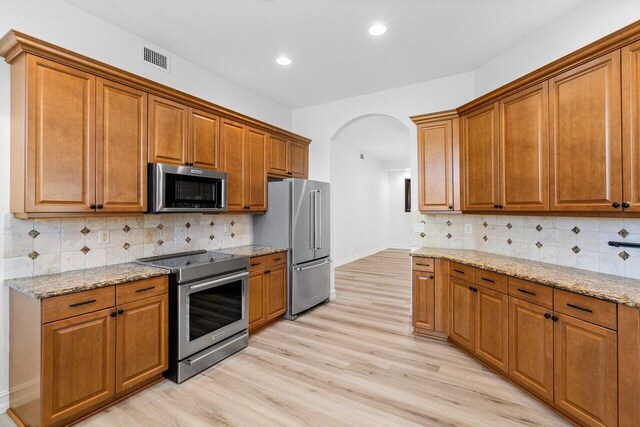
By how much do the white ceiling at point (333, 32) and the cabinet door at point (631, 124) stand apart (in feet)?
2.80

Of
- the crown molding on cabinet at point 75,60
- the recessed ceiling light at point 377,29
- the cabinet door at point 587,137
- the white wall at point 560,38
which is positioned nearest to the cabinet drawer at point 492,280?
the cabinet door at point 587,137

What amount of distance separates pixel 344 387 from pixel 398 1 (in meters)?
3.06

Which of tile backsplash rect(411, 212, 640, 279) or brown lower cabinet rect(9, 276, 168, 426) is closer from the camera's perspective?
brown lower cabinet rect(9, 276, 168, 426)

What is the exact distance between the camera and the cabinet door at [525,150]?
7.95 feet

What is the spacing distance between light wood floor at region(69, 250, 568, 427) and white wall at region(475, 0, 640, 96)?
278cm

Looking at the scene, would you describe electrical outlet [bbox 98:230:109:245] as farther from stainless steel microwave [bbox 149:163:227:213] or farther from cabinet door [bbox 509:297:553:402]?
cabinet door [bbox 509:297:553:402]

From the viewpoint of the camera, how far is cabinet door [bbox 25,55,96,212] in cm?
198

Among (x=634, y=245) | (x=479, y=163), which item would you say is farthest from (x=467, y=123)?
(x=634, y=245)

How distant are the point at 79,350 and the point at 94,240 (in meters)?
0.93

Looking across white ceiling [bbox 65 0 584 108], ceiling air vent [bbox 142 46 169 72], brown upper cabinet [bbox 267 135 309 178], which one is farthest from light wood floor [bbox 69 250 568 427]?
white ceiling [bbox 65 0 584 108]

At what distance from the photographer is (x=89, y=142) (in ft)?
7.32

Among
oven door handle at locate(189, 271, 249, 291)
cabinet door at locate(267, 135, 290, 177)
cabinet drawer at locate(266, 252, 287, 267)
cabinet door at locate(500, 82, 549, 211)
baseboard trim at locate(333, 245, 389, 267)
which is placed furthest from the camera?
baseboard trim at locate(333, 245, 389, 267)

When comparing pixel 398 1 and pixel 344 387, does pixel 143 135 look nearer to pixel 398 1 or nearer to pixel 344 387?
pixel 398 1

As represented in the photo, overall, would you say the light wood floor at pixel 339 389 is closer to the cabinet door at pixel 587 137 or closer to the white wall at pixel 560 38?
the cabinet door at pixel 587 137
